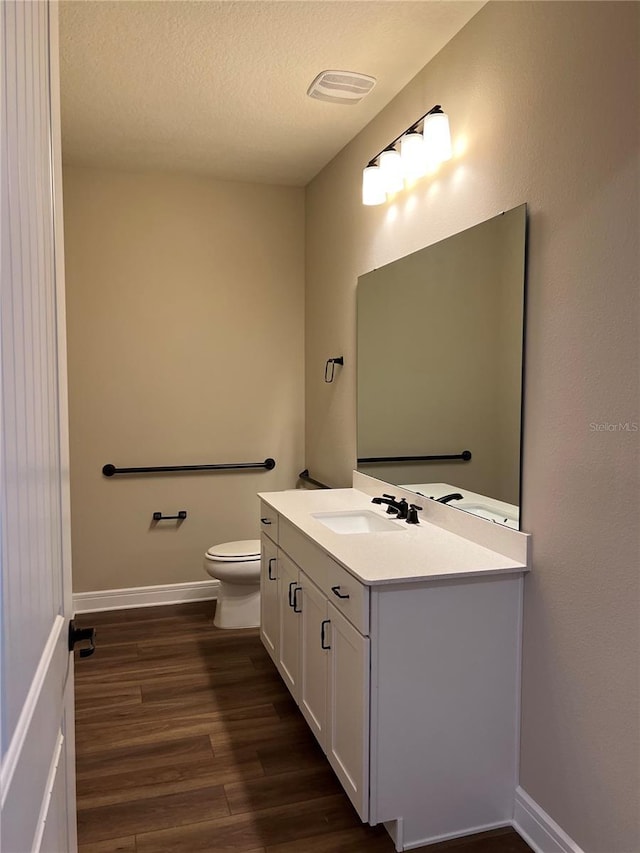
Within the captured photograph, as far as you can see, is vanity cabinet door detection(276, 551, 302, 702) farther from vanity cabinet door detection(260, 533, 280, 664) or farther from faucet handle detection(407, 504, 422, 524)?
faucet handle detection(407, 504, 422, 524)

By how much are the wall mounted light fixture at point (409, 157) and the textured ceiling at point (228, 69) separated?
0.27 metres

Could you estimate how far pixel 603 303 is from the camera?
1.67 metres

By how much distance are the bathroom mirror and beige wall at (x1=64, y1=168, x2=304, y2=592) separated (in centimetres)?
105

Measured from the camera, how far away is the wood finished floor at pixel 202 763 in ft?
6.50

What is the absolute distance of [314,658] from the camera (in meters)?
2.37

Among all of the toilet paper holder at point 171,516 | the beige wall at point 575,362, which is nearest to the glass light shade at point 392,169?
the beige wall at point 575,362

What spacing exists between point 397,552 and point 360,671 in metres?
0.40

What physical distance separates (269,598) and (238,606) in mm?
660

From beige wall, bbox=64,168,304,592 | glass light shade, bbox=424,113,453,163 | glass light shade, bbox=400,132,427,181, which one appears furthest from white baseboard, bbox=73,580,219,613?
glass light shade, bbox=424,113,453,163

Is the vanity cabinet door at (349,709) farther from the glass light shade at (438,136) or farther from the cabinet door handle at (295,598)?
the glass light shade at (438,136)

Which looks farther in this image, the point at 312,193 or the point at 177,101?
the point at 312,193

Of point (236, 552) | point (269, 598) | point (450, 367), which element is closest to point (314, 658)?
point (269, 598)

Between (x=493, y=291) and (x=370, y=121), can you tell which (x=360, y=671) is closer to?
(x=493, y=291)

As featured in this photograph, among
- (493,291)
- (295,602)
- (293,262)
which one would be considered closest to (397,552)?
(295,602)
